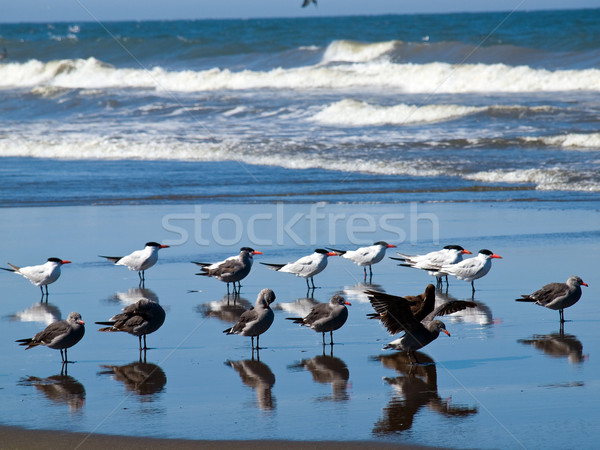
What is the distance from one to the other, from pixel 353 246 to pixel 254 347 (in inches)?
170

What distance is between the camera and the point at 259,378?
6.16m

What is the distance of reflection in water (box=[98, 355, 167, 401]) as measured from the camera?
5.89 meters

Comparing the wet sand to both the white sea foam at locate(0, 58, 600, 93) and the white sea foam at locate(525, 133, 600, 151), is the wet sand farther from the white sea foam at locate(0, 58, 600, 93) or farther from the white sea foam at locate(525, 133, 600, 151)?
the white sea foam at locate(0, 58, 600, 93)

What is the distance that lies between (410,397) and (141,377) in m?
2.06

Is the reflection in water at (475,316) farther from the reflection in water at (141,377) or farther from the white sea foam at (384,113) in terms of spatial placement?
the white sea foam at (384,113)

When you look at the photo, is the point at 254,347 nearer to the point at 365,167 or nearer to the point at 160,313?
the point at 160,313

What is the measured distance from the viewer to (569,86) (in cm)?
3006

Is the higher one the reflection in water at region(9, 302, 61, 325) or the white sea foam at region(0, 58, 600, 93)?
the white sea foam at region(0, 58, 600, 93)

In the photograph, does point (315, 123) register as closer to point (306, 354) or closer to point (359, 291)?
point (359, 291)

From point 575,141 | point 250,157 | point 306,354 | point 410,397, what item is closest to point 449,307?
point 306,354

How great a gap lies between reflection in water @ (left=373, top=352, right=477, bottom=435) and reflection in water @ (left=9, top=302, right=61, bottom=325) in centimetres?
336

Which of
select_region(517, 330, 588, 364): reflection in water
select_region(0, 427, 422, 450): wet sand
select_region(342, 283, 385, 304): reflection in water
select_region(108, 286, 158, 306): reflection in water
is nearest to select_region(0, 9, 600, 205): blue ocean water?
select_region(342, 283, 385, 304): reflection in water

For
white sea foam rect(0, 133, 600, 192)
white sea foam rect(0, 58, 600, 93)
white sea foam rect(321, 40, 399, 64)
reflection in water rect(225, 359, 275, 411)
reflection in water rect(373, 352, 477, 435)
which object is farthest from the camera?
white sea foam rect(321, 40, 399, 64)

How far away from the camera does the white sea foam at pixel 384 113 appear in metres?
24.1
